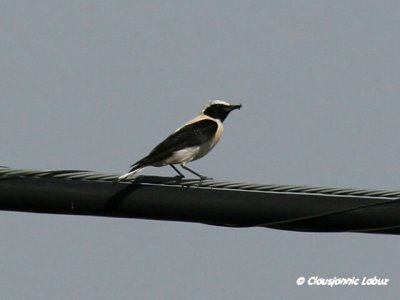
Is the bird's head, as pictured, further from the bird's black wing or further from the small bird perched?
the bird's black wing

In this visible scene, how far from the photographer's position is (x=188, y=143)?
1209cm

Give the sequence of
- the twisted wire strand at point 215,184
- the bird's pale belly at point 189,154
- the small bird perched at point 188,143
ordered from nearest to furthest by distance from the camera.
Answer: the twisted wire strand at point 215,184, the small bird perched at point 188,143, the bird's pale belly at point 189,154

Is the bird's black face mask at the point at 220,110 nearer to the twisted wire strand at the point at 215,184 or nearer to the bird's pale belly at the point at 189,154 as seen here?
the bird's pale belly at the point at 189,154

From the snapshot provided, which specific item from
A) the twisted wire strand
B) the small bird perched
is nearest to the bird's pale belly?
the small bird perched

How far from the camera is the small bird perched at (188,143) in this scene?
11.5 m

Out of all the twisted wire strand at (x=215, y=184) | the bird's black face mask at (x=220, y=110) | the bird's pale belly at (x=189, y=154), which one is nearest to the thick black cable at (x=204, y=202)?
the twisted wire strand at (x=215, y=184)

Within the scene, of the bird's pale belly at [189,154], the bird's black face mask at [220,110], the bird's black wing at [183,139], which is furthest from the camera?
the bird's black face mask at [220,110]

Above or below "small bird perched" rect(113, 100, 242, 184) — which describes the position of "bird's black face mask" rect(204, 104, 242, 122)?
above

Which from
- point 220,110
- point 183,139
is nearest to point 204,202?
point 183,139

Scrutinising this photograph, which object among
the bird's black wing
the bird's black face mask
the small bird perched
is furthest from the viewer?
the bird's black face mask

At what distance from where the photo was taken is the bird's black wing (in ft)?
37.3

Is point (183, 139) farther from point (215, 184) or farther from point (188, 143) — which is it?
point (215, 184)

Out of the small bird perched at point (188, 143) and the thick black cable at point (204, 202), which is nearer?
the thick black cable at point (204, 202)

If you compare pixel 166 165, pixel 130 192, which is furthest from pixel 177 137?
pixel 130 192
